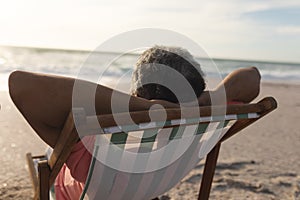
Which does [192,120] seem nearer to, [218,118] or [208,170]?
[218,118]

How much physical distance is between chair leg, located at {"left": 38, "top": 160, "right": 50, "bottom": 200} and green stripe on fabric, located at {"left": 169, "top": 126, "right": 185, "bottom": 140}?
0.45 metres

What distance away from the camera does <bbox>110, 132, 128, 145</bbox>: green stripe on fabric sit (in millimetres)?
1376

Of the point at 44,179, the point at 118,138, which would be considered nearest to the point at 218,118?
the point at 118,138

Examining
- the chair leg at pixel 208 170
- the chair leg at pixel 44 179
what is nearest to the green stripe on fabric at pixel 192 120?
the chair leg at pixel 44 179

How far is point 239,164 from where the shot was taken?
13.4ft

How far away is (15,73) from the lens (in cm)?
118

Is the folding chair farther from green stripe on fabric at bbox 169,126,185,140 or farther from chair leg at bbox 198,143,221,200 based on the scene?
chair leg at bbox 198,143,221,200

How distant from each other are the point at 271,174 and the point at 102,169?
2.58m

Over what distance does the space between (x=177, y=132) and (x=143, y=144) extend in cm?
14

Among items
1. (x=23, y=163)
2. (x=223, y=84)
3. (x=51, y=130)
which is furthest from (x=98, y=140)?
(x=23, y=163)

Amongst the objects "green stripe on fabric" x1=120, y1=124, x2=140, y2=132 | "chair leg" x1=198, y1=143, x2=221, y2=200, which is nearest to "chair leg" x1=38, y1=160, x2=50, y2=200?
"green stripe on fabric" x1=120, y1=124, x2=140, y2=132

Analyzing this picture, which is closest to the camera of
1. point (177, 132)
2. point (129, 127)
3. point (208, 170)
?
point (129, 127)

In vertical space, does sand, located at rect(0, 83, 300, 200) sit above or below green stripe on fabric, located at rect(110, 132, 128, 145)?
below

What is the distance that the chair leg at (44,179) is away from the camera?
1.51m
